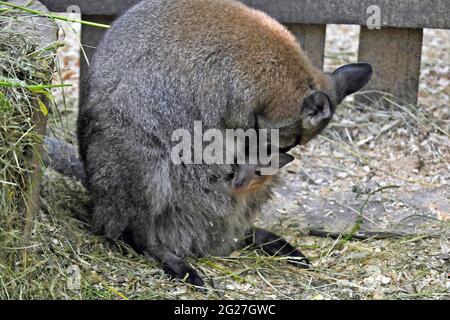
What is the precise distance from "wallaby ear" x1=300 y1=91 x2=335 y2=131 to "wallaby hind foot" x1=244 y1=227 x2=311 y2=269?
2.52 feet

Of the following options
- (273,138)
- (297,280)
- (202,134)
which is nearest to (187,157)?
(202,134)

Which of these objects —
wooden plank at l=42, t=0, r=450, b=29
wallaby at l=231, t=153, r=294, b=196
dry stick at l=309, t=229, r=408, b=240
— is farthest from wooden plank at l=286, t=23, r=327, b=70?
wallaby at l=231, t=153, r=294, b=196

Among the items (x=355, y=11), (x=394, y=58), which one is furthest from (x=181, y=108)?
(x=394, y=58)

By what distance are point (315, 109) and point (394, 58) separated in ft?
6.92

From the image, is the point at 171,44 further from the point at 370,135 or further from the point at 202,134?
the point at 370,135

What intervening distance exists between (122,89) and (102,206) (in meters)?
0.66

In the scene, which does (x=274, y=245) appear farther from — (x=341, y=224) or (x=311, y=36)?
(x=311, y=36)

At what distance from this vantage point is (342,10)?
21.8ft

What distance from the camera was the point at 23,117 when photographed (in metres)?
4.57

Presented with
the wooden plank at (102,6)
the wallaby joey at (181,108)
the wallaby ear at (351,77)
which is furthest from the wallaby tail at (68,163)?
the wallaby ear at (351,77)

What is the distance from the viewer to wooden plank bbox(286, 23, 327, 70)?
22.5 ft

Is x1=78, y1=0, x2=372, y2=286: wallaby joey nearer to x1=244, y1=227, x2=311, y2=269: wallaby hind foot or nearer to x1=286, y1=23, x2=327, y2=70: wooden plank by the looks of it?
x1=244, y1=227, x2=311, y2=269: wallaby hind foot

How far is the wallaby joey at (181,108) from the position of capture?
506 centimetres

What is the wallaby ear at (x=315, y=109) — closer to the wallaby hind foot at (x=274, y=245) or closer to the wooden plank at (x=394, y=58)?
the wallaby hind foot at (x=274, y=245)
